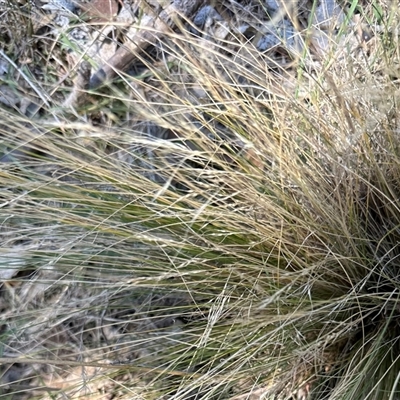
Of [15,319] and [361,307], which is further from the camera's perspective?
[15,319]

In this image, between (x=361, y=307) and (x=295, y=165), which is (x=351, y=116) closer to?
(x=295, y=165)

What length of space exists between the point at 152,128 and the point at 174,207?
47 centimetres

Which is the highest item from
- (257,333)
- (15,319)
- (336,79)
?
(336,79)

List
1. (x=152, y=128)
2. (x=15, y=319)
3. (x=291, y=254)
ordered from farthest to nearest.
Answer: (x=152, y=128) → (x=15, y=319) → (x=291, y=254)

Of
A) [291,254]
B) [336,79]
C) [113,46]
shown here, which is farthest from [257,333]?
[113,46]

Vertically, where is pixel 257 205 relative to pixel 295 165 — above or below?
below

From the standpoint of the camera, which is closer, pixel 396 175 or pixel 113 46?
pixel 396 175

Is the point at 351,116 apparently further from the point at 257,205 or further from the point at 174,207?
the point at 174,207

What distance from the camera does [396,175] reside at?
3.44ft

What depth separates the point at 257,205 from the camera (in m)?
1.09

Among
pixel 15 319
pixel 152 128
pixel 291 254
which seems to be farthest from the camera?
pixel 152 128

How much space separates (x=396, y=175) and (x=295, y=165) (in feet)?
0.58

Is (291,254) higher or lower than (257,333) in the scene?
higher

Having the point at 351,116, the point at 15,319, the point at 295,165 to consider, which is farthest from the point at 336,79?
the point at 15,319
